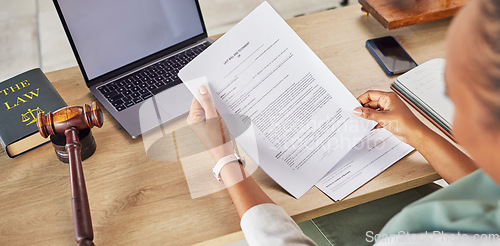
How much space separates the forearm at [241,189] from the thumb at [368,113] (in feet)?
0.89

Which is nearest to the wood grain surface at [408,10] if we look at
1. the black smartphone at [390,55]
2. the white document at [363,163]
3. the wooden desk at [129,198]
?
the black smartphone at [390,55]

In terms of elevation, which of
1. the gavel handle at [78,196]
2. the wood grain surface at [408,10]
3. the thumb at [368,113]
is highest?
the gavel handle at [78,196]

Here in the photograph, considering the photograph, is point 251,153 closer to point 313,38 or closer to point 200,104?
point 200,104

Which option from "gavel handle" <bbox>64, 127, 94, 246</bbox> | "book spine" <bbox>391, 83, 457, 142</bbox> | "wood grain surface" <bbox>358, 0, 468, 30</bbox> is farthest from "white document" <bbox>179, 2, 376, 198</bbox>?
"wood grain surface" <bbox>358, 0, 468, 30</bbox>

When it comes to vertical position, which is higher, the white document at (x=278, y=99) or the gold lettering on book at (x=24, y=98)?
the gold lettering on book at (x=24, y=98)

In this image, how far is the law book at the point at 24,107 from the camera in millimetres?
974

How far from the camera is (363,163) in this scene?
939 mm

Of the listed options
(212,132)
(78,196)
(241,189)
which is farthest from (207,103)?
(78,196)

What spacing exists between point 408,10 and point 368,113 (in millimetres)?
463

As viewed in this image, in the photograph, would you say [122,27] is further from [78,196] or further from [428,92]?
[428,92]

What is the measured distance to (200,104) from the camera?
0.98m

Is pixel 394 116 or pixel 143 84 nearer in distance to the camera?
pixel 394 116

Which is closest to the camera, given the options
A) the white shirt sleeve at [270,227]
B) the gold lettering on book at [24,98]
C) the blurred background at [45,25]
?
the white shirt sleeve at [270,227]

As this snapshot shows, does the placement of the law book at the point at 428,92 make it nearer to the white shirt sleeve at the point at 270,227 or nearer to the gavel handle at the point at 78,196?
the white shirt sleeve at the point at 270,227
